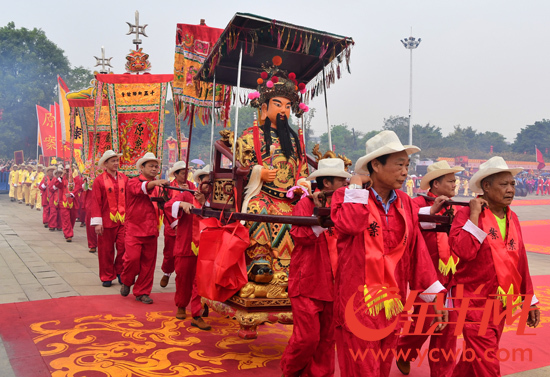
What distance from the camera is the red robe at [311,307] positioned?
137 inches

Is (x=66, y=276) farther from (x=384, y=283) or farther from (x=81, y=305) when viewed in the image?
(x=384, y=283)

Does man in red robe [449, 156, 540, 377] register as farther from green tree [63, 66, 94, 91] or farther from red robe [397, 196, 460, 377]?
green tree [63, 66, 94, 91]

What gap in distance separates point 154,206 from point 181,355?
281 cm

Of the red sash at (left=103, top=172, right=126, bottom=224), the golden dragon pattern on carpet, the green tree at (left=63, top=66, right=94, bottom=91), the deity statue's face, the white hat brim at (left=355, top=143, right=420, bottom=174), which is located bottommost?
the golden dragon pattern on carpet

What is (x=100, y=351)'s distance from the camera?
4.24m

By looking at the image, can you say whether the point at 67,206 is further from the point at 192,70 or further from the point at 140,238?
the point at 192,70

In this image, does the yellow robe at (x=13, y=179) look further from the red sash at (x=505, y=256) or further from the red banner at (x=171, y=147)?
the red sash at (x=505, y=256)

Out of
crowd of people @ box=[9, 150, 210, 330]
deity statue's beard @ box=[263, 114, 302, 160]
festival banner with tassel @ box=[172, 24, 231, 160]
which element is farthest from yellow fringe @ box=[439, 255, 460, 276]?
festival banner with tassel @ box=[172, 24, 231, 160]

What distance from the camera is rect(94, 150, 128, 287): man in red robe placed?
284 inches

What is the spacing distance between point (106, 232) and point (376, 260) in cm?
574

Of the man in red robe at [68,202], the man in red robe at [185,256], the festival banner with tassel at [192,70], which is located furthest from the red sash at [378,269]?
the man in red robe at [68,202]

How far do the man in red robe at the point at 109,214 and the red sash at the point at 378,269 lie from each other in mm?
5466

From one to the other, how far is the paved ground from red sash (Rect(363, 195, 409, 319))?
6.92ft

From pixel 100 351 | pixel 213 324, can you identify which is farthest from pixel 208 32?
pixel 100 351
